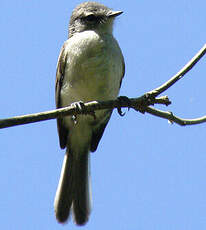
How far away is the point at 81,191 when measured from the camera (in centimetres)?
634

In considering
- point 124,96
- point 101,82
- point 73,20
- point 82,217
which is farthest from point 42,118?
point 73,20

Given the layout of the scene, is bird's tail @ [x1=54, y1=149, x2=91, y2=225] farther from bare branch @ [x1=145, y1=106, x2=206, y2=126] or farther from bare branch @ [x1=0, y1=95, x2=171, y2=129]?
bare branch @ [x1=145, y1=106, x2=206, y2=126]

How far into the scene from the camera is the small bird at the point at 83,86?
5.84 metres

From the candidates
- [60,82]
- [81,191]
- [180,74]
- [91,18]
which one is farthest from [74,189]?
[180,74]

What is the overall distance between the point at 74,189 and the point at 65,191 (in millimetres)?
130

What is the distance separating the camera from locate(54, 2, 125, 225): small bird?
5.84m

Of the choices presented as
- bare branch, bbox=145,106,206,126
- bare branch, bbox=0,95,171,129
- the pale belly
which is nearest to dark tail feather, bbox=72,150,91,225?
the pale belly

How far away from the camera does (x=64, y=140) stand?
21.9 ft

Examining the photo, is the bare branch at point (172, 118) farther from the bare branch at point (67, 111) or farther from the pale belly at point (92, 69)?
the pale belly at point (92, 69)

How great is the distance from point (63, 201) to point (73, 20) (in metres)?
2.55

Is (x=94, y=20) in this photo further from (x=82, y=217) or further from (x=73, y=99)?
(x=82, y=217)

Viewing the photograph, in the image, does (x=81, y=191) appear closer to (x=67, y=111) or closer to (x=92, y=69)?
(x=92, y=69)

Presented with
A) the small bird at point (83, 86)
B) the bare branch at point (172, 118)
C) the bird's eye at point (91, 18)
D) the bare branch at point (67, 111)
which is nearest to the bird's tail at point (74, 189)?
the small bird at point (83, 86)

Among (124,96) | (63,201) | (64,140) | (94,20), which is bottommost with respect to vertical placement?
(63,201)
